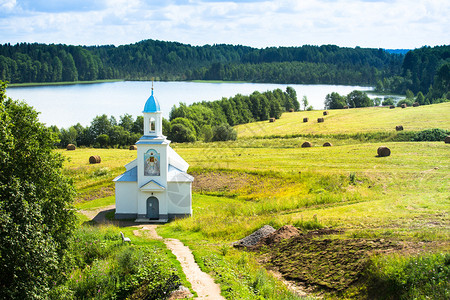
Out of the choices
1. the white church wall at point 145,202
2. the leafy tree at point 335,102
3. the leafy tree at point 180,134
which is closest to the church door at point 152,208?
the white church wall at point 145,202

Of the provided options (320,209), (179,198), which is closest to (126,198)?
(179,198)

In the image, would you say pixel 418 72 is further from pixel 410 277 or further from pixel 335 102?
Answer: pixel 410 277

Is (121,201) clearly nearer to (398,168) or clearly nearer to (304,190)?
(304,190)

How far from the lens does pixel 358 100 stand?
12281cm

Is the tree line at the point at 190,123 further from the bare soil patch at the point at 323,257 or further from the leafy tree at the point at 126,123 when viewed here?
the bare soil patch at the point at 323,257

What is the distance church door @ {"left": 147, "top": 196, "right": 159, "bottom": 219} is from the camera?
109ft

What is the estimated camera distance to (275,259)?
2108cm

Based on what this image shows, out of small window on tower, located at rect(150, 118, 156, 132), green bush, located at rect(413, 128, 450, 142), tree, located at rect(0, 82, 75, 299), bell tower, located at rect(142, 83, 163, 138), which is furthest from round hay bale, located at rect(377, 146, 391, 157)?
tree, located at rect(0, 82, 75, 299)

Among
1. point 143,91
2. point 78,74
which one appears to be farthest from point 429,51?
point 78,74

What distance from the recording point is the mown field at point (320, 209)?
56.3 feet

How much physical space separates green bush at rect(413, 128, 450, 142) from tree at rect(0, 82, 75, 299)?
49.1m

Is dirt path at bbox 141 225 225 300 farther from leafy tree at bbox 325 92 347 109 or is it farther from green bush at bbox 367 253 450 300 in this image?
leafy tree at bbox 325 92 347 109

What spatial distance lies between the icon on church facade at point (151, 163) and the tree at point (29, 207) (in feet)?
45.5

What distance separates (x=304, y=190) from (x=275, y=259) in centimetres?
1621
